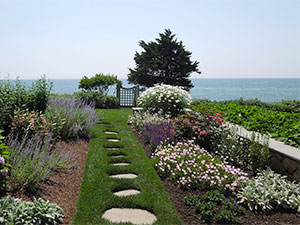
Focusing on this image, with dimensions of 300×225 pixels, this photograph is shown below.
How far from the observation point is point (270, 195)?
3.41 meters

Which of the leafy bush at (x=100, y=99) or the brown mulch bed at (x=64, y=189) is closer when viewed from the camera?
the brown mulch bed at (x=64, y=189)

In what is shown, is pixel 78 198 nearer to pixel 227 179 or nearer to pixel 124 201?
pixel 124 201

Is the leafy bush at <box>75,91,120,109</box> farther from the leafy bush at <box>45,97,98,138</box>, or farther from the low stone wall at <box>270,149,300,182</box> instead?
the low stone wall at <box>270,149,300,182</box>

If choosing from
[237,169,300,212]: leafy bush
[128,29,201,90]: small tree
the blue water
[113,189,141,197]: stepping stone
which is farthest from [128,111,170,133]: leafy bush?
[128,29,201,90]: small tree

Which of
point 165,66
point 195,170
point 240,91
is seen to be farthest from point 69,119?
point 240,91

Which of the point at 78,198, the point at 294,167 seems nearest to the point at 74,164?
the point at 78,198

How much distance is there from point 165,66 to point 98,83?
5.98 metres

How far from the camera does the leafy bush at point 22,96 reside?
15.5 ft

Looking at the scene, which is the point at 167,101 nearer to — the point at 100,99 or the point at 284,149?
the point at 284,149

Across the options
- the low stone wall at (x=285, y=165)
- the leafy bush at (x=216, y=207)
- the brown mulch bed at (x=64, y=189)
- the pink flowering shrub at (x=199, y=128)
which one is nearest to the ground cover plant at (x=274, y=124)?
the low stone wall at (x=285, y=165)

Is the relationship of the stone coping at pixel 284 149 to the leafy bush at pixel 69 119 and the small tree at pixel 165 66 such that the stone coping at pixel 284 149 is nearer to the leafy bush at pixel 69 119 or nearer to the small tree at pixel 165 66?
the leafy bush at pixel 69 119

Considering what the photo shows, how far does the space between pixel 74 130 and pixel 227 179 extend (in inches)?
132

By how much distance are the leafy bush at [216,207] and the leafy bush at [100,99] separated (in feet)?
32.3

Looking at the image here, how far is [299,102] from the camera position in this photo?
11102 mm
